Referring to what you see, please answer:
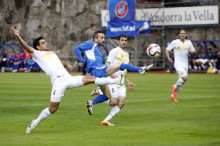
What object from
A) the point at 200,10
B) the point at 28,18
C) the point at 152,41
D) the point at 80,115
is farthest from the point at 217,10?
the point at 80,115

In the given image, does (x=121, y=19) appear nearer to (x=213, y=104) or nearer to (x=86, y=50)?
(x=213, y=104)

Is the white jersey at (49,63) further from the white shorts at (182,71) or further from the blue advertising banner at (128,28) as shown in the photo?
the blue advertising banner at (128,28)

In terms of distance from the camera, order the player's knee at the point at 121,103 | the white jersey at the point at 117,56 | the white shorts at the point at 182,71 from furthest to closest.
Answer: the white shorts at the point at 182,71 → the white jersey at the point at 117,56 → the player's knee at the point at 121,103

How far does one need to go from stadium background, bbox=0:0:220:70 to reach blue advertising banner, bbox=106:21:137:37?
1228 millimetres

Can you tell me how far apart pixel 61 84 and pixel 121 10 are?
32447 millimetres

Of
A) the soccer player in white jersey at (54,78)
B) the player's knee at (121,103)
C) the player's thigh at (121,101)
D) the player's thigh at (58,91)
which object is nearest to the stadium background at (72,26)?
the player's thigh at (121,101)

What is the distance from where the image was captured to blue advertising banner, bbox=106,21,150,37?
133 feet

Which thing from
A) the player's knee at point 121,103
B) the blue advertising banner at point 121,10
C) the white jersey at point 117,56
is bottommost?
the player's knee at point 121,103

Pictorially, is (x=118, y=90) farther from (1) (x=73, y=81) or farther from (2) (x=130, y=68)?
(1) (x=73, y=81)

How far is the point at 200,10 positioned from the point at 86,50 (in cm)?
2984

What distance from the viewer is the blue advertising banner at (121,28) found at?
4086 cm

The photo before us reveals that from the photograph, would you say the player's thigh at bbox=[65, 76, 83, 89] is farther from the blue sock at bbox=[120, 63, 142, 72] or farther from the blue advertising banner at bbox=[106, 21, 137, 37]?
the blue advertising banner at bbox=[106, 21, 137, 37]

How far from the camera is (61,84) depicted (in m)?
9.51

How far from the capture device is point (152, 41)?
42.8m
